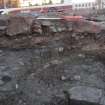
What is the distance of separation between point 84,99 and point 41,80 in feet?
2.92

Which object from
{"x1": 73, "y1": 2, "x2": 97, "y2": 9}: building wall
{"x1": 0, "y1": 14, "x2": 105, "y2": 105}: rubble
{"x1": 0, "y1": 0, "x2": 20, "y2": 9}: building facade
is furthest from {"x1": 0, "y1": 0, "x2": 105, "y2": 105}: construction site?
{"x1": 0, "y1": 0, "x2": 20, "y2": 9}: building facade

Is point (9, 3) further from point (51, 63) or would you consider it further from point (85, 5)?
point (51, 63)

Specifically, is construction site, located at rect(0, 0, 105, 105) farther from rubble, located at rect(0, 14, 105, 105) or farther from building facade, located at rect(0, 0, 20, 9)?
building facade, located at rect(0, 0, 20, 9)

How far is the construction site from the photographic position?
13.0 ft

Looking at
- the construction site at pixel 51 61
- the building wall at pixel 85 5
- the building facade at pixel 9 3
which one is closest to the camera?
the construction site at pixel 51 61

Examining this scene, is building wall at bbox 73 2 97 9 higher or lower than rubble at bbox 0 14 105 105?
higher

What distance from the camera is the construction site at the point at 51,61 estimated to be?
395cm

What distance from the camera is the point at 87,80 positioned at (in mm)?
4355

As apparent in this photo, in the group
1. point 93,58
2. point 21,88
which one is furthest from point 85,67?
point 21,88

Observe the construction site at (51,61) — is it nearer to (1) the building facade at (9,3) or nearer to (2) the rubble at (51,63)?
(2) the rubble at (51,63)

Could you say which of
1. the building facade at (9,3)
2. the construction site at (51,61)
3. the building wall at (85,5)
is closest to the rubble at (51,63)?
the construction site at (51,61)

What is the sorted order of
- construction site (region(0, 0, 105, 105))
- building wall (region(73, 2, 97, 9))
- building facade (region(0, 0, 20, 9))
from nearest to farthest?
1. construction site (region(0, 0, 105, 105))
2. building wall (region(73, 2, 97, 9))
3. building facade (region(0, 0, 20, 9))

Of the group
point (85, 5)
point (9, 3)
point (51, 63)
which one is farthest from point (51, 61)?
point (9, 3)

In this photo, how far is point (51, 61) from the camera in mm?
4859
